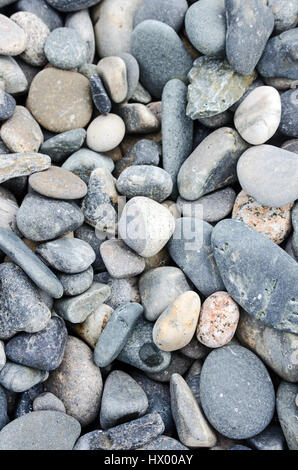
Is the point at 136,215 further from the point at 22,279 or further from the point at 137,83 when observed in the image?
the point at 137,83

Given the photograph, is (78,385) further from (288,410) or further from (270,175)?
(270,175)

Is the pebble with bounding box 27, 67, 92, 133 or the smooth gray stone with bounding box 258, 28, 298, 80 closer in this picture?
the smooth gray stone with bounding box 258, 28, 298, 80

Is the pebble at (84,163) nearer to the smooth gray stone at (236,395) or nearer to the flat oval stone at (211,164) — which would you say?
the flat oval stone at (211,164)

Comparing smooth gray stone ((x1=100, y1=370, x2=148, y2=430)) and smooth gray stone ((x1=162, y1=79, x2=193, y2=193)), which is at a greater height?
smooth gray stone ((x1=162, y1=79, x2=193, y2=193))

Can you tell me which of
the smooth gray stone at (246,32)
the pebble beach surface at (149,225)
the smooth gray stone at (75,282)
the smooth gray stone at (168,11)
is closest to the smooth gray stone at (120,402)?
the pebble beach surface at (149,225)

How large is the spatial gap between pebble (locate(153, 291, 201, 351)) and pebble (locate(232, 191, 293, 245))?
402 millimetres

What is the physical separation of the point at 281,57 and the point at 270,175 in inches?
21.2

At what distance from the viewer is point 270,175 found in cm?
186

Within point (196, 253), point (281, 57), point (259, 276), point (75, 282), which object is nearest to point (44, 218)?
point (75, 282)

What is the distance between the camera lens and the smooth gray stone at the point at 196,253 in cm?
191

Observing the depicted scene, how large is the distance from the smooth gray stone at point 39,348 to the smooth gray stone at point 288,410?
804 millimetres

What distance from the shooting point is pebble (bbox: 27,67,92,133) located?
208cm

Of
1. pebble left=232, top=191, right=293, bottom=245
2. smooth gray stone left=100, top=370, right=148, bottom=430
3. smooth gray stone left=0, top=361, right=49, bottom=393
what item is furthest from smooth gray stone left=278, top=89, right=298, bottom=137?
smooth gray stone left=0, top=361, right=49, bottom=393

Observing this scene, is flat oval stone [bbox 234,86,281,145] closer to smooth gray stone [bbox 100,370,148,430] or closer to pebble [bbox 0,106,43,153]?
pebble [bbox 0,106,43,153]
